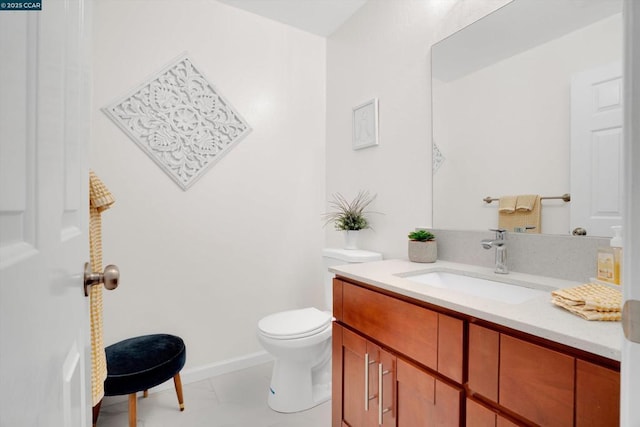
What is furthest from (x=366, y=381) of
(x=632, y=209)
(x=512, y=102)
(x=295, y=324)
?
(x=512, y=102)

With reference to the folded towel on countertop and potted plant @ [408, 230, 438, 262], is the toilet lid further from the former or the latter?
the folded towel on countertop

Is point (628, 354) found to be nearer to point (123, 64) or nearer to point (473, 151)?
point (473, 151)

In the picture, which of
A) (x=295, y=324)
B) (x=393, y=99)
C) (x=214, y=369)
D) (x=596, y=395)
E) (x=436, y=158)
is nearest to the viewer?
(x=596, y=395)

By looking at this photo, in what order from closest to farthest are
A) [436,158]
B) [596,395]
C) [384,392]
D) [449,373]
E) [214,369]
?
[596,395] → [449,373] → [384,392] → [436,158] → [214,369]

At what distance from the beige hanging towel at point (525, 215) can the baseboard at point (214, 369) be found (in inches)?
72.1

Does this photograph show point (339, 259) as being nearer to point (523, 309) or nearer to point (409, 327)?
point (409, 327)

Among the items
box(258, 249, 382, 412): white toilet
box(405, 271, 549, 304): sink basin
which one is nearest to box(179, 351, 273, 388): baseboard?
box(258, 249, 382, 412): white toilet

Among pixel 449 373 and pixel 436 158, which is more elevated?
pixel 436 158

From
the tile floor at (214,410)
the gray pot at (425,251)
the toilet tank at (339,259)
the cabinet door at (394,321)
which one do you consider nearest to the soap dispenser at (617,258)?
the cabinet door at (394,321)

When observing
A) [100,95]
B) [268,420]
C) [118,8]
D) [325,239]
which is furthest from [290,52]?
[268,420]

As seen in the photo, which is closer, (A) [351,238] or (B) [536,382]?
(B) [536,382]

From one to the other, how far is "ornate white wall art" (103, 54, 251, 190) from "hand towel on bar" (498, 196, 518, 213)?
1.64 m

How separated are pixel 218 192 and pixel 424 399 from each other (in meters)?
1.69

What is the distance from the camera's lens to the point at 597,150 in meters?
1.08
